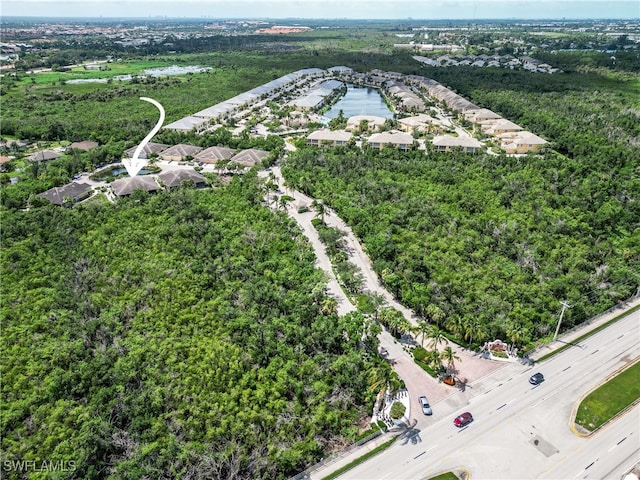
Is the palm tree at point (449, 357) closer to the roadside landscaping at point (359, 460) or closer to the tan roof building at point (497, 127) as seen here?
the roadside landscaping at point (359, 460)

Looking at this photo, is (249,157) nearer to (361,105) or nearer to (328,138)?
(328,138)

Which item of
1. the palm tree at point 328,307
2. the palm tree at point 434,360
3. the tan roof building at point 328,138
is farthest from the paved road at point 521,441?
the tan roof building at point 328,138

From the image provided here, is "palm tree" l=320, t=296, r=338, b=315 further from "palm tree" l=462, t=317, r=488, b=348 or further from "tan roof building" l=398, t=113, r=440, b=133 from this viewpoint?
"tan roof building" l=398, t=113, r=440, b=133

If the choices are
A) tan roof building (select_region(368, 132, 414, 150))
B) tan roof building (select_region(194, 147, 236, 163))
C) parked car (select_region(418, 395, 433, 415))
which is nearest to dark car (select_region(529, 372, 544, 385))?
parked car (select_region(418, 395, 433, 415))

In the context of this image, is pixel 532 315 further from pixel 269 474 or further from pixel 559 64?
pixel 559 64

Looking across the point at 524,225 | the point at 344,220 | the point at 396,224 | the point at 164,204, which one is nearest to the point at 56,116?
the point at 164,204
